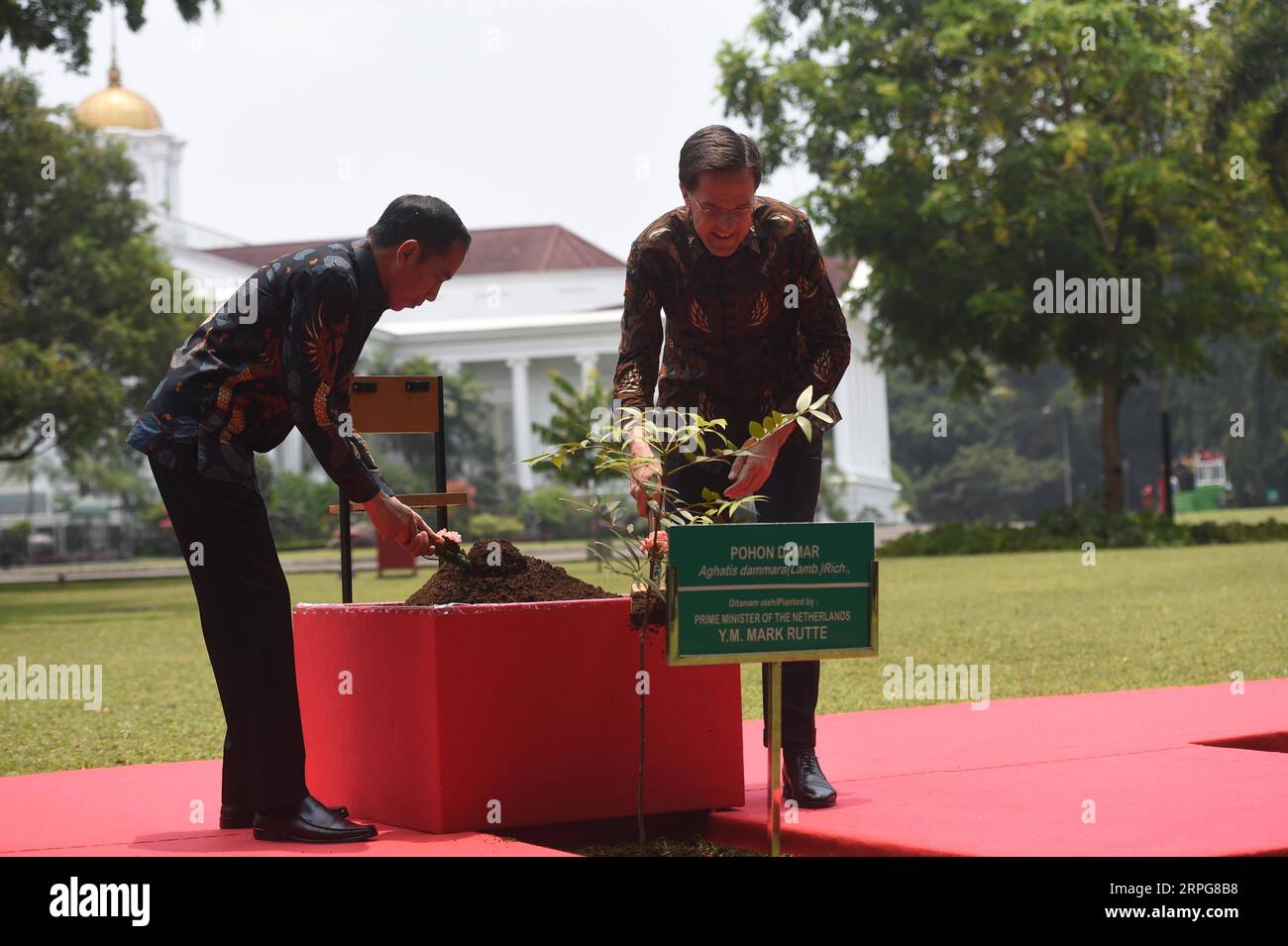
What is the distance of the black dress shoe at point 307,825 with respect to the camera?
13.0 feet

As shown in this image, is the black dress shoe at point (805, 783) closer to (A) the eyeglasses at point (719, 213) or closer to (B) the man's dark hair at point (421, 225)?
(A) the eyeglasses at point (719, 213)

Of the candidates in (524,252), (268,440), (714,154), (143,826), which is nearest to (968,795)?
(714,154)

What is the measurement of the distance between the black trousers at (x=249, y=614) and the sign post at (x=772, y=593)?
106 cm

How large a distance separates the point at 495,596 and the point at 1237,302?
27.3m

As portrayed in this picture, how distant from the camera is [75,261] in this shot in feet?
115

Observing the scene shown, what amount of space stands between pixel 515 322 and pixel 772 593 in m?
75.0

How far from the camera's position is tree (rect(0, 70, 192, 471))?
1304 inches

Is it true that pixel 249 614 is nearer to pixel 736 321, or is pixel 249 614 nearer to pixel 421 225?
pixel 421 225

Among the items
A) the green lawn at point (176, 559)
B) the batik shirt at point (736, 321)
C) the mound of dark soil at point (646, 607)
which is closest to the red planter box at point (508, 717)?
the mound of dark soil at point (646, 607)

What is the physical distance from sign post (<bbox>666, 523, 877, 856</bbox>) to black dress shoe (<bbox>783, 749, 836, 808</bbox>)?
0.52 metres

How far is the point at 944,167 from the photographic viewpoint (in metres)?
29.4
